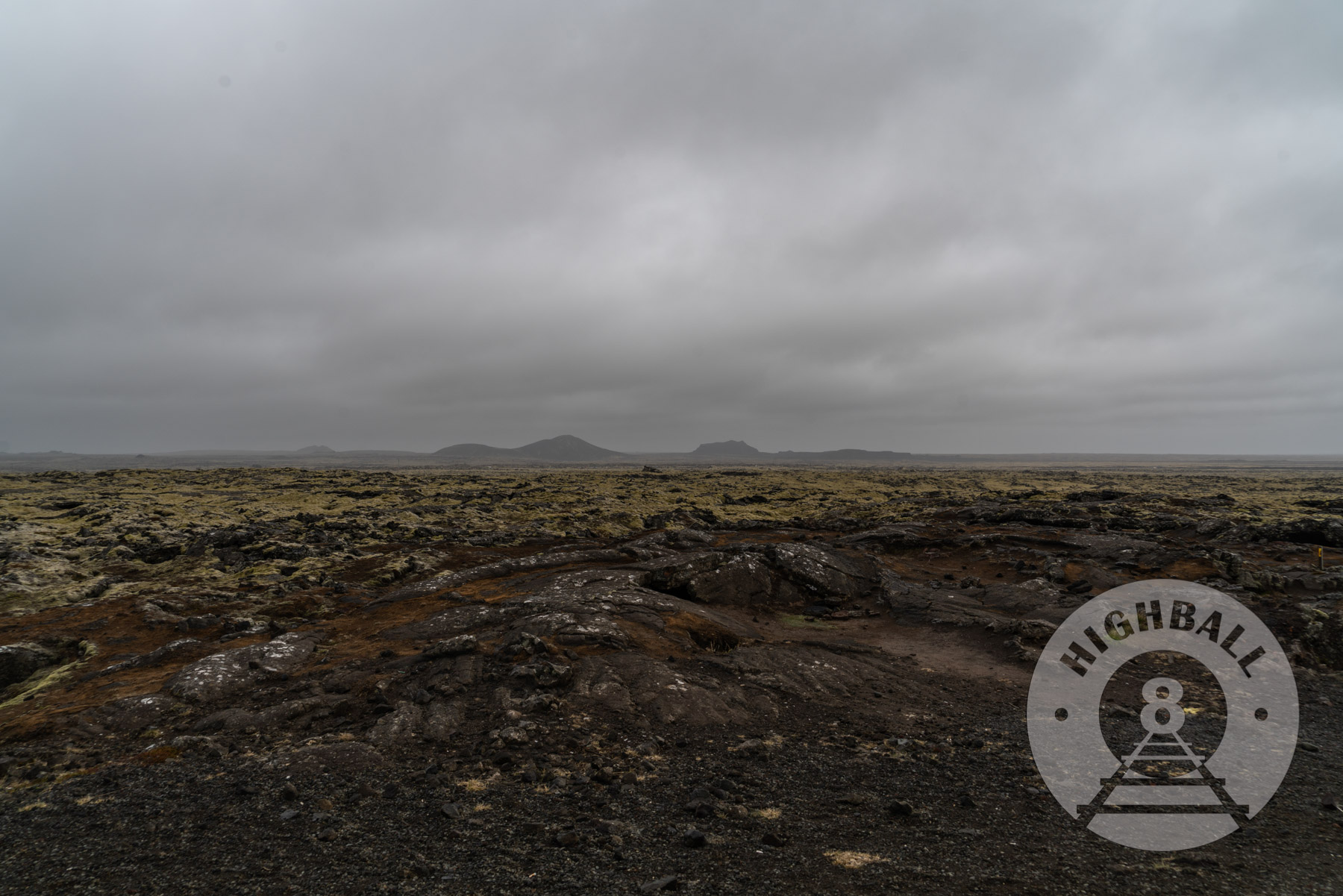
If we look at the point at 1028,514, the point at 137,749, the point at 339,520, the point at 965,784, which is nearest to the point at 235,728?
the point at 137,749

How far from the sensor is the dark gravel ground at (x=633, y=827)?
7367 millimetres

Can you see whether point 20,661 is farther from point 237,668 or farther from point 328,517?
point 328,517

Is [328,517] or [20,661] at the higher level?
[328,517]

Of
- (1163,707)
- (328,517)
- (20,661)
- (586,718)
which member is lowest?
(20,661)

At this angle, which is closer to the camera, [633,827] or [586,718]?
[633,827]

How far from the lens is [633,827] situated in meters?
8.63

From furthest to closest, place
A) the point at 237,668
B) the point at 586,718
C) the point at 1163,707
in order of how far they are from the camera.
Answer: the point at 237,668 → the point at 1163,707 → the point at 586,718

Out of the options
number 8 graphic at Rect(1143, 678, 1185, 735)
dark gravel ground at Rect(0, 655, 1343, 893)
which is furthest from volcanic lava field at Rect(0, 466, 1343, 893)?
number 8 graphic at Rect(1143, 678, 1185, 735)

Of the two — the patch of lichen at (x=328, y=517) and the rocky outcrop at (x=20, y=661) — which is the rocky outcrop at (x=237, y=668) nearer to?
the rocky outcrop at (x=20, y=661)

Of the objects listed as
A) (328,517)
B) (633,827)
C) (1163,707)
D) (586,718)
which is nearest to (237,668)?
(586,718)

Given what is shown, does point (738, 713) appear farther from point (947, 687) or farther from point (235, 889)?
point (235, 889)

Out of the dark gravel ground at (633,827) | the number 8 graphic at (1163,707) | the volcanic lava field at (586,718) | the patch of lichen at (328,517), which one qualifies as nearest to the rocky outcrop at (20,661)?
the volcanic lava field at (586,718)

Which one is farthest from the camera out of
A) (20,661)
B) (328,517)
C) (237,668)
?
(328,517)

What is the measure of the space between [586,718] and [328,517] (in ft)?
142
